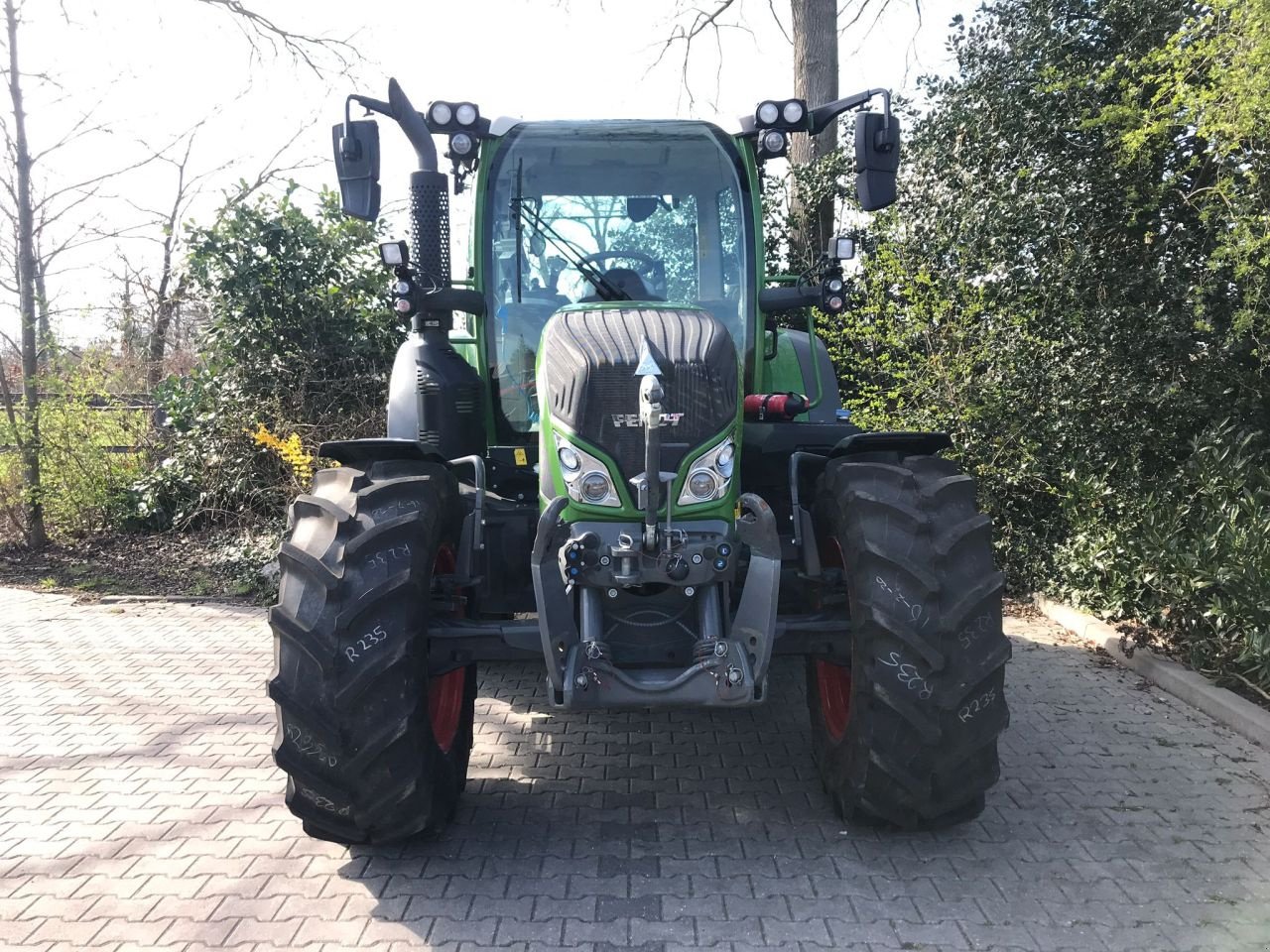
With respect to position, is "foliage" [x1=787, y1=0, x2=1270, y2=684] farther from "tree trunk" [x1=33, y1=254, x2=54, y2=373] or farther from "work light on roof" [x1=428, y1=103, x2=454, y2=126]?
"tree trunk" [x1=33, y1=254, x2=54, y2=373]

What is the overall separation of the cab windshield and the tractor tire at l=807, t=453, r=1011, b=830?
1.50 m

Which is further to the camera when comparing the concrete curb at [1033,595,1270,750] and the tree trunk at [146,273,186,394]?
the tree trunk at [146,273,186,394]

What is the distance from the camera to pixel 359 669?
3.00 meters

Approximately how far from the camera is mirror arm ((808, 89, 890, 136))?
4.03 metres

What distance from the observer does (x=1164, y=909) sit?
2.93 metres

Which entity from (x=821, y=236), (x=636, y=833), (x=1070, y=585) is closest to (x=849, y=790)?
(x=636, y=833)

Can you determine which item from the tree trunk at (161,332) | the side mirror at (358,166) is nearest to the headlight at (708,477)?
the side mirror at (358,166)

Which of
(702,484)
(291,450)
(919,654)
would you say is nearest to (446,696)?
(702,484)

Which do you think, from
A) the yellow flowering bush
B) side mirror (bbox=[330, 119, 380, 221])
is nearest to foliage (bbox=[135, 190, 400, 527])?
the yellow flowering bush

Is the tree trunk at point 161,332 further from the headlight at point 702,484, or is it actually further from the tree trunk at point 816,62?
the headlight at point 702,484

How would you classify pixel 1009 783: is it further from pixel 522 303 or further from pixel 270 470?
pixel 270 470

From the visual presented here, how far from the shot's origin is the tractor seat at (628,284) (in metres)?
4.34

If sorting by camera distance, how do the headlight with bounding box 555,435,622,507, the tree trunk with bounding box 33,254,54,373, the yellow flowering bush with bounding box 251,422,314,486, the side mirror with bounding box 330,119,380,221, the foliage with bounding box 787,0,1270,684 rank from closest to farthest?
the headlight with bounding box 555,435,622,507 < the side mirror with bounding box 330,119,380,221 < the foliage with bounding box 787,0,1270,684 < the yellow flowering bush with bounding box 251,422,314,486 < the tree trunk with bounding box 33,254,54,373

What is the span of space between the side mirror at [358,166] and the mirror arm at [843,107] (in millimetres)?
1942
